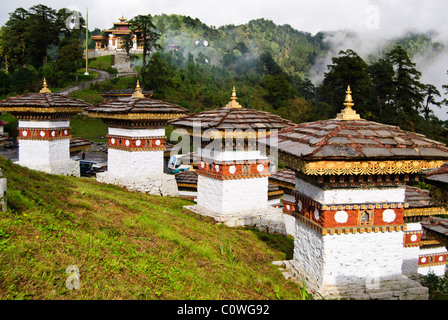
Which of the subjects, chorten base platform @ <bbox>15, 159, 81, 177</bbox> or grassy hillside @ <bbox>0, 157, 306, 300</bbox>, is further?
chorten base platform @ <bbox>15, 159, 81, 177</bbox>

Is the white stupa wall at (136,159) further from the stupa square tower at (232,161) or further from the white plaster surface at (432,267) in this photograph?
the white plaster surface at (432,267)

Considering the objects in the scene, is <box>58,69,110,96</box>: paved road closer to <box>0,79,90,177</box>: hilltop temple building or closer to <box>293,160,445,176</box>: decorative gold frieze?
<box>0,79,90,177</box>: hilltop temple building

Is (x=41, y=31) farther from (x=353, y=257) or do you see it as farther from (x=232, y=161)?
(x=353, y=257)

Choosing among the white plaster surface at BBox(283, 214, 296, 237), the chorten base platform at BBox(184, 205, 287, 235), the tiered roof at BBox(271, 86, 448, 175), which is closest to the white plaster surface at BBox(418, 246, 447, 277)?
the white plaster surface at BBox(283, 214, 296, 237)

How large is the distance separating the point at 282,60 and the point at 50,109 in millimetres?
86224

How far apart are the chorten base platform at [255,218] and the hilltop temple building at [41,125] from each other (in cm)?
578

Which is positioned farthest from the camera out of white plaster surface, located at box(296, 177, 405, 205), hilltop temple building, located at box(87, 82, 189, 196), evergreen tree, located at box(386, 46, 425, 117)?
evergreen tree, located at box(386, 46, 425, 117)

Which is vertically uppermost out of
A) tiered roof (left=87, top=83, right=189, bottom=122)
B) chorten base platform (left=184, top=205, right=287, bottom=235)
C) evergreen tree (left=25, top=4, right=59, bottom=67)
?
evergreen tree (left=25, top=4, right=59, bottom=67)

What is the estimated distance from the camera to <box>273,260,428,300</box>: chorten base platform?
5.92 metres

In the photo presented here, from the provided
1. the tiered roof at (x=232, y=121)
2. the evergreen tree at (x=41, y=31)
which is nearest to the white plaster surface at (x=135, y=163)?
the tiered roof at (x=232, y=121)

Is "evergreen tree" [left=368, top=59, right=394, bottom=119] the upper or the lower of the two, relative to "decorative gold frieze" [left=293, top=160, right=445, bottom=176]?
upper

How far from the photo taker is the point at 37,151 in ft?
44.4

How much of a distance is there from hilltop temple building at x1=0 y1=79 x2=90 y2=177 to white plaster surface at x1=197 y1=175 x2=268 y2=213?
592 centimetres

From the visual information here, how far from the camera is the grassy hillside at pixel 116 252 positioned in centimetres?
477
